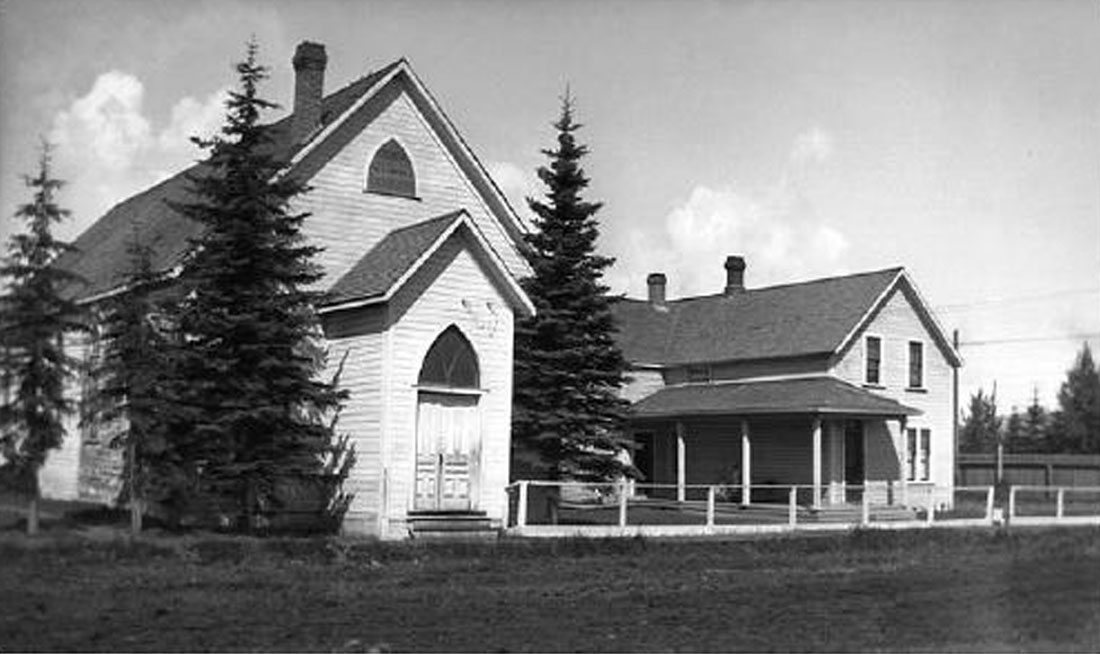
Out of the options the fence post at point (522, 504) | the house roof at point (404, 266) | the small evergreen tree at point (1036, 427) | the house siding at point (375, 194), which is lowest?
the fence post at point (522, 504)

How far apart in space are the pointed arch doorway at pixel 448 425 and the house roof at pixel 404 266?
1358 millimetres

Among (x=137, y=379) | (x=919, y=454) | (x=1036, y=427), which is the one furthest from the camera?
(x=919, y=454)

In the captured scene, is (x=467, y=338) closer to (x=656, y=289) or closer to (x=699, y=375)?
(x=699, y=375)

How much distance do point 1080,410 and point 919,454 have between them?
18.3 m

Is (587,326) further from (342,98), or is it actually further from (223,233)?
(223,233)

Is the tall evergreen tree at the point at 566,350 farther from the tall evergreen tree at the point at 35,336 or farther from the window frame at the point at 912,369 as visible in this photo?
the tall evergreen tree at the point at 35,336

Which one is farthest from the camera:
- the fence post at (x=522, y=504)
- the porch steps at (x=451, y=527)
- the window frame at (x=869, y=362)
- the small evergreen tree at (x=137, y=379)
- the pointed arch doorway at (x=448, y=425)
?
the window frame at (x=869, y=362)

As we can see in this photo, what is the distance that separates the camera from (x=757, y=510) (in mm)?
33562

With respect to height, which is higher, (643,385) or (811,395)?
(643,385)

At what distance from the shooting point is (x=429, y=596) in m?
14.3

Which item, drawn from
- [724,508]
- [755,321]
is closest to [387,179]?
[724,508]

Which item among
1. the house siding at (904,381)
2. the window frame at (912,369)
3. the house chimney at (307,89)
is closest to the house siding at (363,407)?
the house chimney at (307,89)

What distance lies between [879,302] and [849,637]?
2588 cm

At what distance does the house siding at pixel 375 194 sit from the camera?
992 inches
